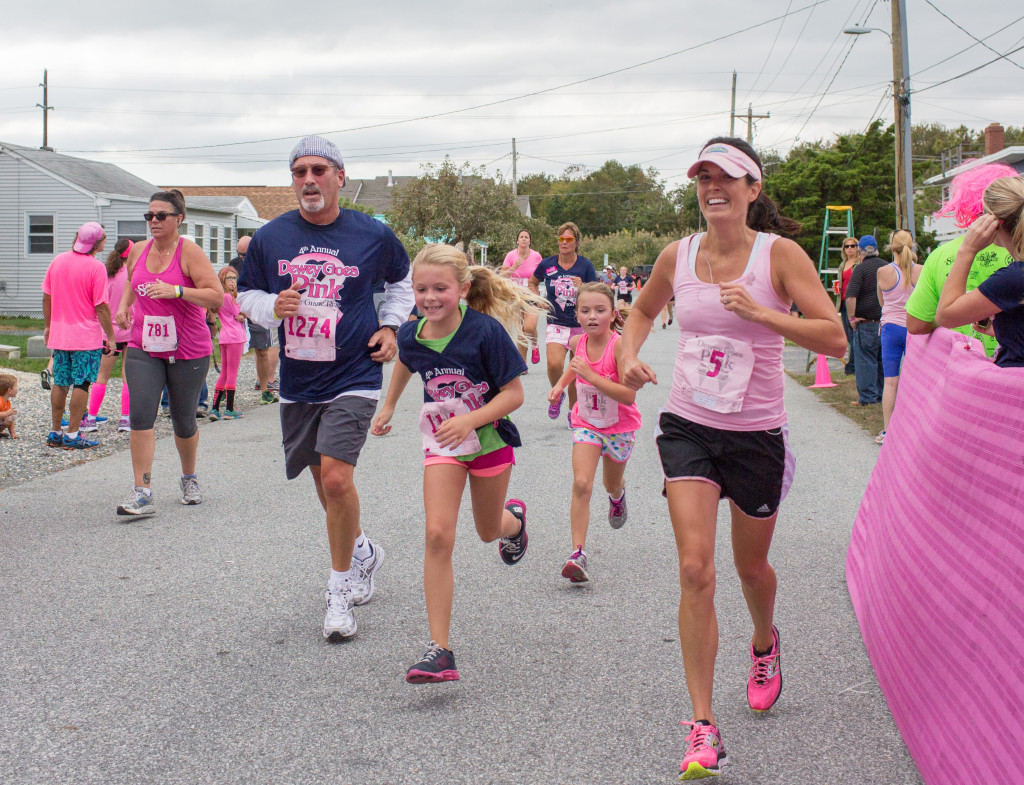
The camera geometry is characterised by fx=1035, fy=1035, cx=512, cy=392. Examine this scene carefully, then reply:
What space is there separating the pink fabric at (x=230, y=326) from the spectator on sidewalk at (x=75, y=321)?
1.92 metres

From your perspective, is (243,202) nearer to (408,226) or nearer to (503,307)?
(408,226)

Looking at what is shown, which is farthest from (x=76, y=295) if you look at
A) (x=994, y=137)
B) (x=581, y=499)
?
(x=994, y=137)

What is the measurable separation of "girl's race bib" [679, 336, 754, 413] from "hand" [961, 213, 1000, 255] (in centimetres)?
171

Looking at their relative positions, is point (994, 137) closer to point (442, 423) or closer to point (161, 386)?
point (161, 386)

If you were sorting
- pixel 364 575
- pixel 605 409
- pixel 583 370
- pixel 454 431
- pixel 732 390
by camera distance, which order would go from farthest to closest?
pixel 605 409 → pixel 583 370 → pixel 364 575 → pixel 454 431 → pixel 732 390

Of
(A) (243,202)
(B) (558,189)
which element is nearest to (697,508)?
(A) (243,202)

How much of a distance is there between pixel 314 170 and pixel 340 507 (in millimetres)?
1567

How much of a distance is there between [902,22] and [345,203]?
4346 centimetres

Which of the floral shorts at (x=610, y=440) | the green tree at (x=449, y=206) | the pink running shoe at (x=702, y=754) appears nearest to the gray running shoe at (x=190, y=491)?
the floral shorts at (x=610, y=440)

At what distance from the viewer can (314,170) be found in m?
4.82

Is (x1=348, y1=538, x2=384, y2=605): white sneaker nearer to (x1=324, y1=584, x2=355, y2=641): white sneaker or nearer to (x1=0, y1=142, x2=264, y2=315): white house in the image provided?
(x1=324, y1=584, x2=355, y2=641): white sneaker

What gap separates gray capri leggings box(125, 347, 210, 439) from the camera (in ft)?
22.7

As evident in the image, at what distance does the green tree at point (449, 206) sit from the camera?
49.9 metres

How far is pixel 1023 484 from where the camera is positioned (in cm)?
278
